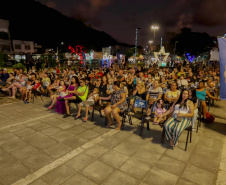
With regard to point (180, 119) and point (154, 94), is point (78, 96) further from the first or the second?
point (180, 119)

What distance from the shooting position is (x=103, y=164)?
3457mm

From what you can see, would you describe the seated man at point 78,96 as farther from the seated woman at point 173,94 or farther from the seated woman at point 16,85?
the seated woman at point 16,85

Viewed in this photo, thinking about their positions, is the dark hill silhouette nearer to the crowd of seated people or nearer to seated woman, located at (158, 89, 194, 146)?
the crowd of seated people

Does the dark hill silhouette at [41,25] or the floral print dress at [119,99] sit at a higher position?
the dark hill silhouette at [41,25]

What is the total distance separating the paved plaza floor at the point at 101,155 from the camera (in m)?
3.08

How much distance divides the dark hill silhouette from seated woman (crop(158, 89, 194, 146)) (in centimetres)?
12735

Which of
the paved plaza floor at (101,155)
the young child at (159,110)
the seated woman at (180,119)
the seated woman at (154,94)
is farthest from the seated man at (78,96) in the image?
the seated woman at (180,119)

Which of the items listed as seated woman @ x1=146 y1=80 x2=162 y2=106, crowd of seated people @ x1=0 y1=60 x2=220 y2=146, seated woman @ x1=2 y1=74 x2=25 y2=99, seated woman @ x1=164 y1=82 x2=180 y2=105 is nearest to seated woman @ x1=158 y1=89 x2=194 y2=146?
crowd of seated people @ x1=0 y1=60 x2=220 y2=146

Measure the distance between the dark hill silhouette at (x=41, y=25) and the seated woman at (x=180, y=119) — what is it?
127348mm

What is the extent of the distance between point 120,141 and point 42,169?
79.1 inches

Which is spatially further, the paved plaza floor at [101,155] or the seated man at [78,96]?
the seated man at [78,96]

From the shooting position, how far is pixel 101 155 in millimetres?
3773

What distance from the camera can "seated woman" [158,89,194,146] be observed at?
13.3 feet

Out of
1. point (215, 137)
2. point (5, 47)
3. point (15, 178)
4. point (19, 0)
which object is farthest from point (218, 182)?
point (19, 0)
